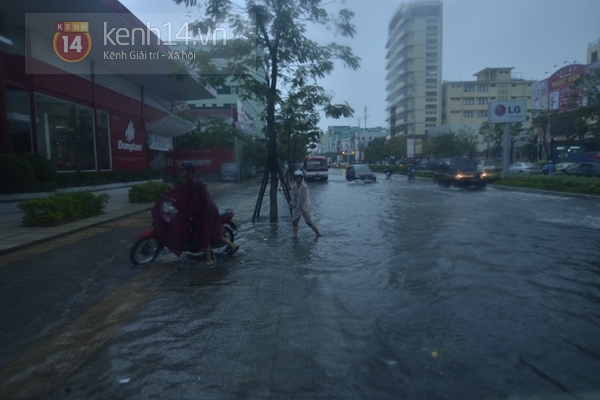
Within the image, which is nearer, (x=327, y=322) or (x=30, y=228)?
(x=327, y=322)

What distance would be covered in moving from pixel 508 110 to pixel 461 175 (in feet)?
32.4

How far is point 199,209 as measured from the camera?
27.6 feet

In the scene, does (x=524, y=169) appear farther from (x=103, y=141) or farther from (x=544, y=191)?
(x=103, y=141)

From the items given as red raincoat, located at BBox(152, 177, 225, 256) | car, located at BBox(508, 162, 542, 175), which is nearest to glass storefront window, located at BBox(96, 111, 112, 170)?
red raincoat, located at BBox(152, 177, 225, 256)

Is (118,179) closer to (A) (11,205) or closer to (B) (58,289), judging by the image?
(A) (11,205)

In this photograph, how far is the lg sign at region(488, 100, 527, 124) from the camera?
37125mm

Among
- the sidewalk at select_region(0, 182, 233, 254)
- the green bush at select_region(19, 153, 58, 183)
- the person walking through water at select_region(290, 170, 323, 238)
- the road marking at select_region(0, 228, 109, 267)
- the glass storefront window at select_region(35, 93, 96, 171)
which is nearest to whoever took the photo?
the road marking at select_region(0, 228, 109, 267)

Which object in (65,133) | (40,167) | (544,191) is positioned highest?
(65,133)

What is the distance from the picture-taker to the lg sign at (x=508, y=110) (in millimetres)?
37125

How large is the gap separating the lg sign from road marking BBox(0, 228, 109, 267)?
3180 cm

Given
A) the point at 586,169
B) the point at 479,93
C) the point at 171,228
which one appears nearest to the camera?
the point at 171,228

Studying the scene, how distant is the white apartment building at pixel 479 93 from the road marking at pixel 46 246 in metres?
91.3

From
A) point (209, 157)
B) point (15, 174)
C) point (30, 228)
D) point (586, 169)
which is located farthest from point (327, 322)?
point (209, 157)

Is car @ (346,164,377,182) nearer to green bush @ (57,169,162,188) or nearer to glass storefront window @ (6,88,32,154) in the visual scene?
green bush @ (57,169,162,188)
